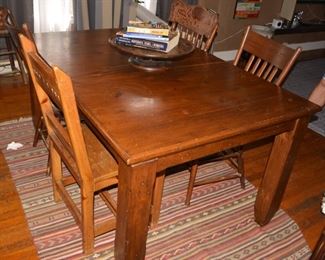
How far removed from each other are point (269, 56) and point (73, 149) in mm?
1174

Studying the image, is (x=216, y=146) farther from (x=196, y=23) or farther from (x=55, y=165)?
(x=196, y=23)

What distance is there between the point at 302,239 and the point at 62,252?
4.22 feet

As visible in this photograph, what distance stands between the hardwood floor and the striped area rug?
5cm

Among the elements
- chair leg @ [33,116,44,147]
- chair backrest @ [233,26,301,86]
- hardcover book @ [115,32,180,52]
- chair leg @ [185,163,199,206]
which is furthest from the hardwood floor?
hardcover book @ [115,32,180,52]

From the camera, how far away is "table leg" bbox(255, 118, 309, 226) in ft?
5.12

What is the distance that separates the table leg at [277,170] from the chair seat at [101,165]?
774 mm

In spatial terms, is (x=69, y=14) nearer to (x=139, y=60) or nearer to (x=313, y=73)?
(x=139, y=60)

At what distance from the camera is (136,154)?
3.55 feet

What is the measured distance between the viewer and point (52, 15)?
3.24 m

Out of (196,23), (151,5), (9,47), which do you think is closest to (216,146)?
(196,23)

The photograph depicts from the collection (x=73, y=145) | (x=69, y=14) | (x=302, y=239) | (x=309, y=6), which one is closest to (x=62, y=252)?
(x=73, y=145)

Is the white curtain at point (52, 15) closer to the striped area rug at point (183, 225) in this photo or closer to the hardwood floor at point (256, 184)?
the hardwood floor at point (256, 184)

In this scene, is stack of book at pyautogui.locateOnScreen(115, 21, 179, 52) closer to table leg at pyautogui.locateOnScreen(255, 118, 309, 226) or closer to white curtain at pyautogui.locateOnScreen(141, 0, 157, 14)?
table leg at pyautogui.locateOnScreen(255, 118, 309, 226)

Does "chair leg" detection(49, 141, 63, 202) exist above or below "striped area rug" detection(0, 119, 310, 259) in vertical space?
above
